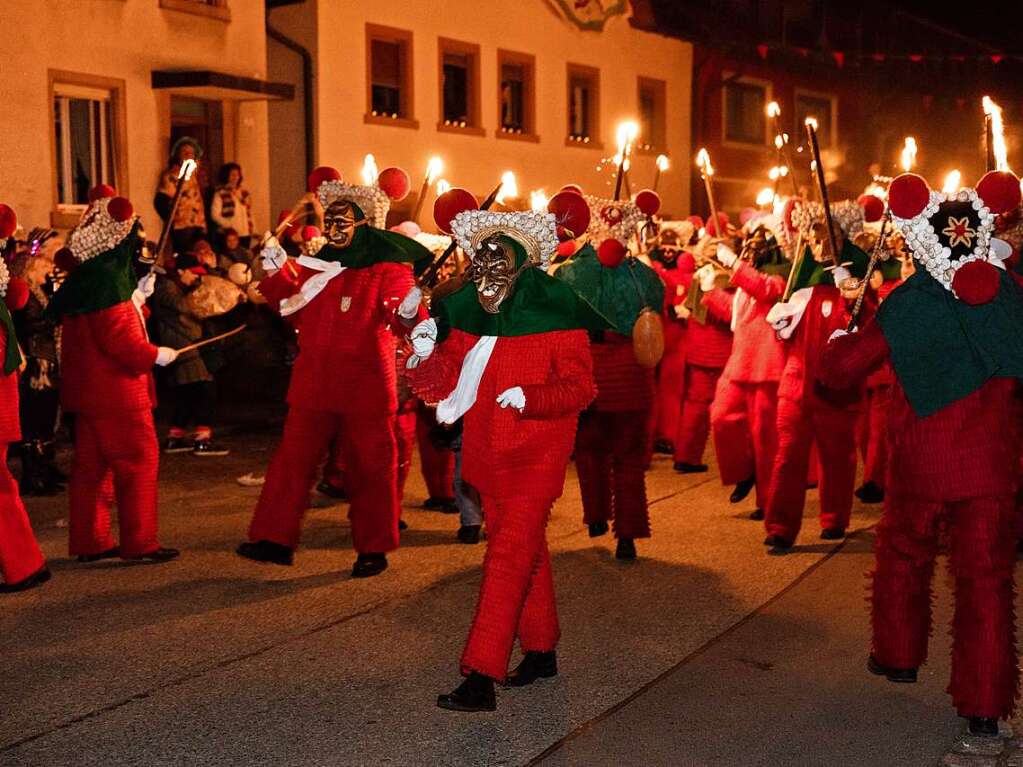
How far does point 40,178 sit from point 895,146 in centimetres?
2574

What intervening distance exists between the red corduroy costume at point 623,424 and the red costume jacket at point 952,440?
3.05 metres

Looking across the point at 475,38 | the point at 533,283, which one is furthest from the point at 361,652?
the point at 475,38

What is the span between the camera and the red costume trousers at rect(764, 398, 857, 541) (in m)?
9.02

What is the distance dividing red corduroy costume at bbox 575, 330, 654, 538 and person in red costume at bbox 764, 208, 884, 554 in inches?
32.5

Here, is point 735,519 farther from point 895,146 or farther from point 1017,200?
point 895,146

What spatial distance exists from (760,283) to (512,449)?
4.09 meters

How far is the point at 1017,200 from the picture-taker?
18.8 ft

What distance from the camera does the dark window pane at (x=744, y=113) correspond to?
3212 cm

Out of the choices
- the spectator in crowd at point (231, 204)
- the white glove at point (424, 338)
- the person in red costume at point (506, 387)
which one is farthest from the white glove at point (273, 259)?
the spectator in crowd at point (231, 204)

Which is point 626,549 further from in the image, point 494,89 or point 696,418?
point 494,89

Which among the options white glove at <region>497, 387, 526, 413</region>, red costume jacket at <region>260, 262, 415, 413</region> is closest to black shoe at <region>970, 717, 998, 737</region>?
white glove at <region>497, 387, 526, 413</region>

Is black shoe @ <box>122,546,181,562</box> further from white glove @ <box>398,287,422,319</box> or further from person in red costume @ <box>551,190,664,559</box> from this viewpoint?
white glove @ <box>398,287,422,319</box>

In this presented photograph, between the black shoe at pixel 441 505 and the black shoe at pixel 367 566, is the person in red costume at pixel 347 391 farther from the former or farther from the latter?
the black shoe at pixel 441 505

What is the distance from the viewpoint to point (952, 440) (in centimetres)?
564
